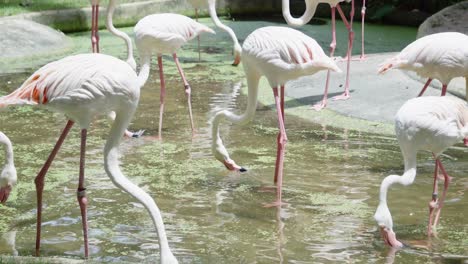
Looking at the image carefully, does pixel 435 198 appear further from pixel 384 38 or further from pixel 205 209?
pixel 384 38

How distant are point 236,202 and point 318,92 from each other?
345cm

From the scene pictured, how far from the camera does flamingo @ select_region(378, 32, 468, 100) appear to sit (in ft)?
19.3

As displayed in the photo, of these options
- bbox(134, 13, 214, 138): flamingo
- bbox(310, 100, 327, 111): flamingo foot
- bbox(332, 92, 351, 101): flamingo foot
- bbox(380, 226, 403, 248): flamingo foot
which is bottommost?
bbox(310, 100, 327, 111): flamingo foot

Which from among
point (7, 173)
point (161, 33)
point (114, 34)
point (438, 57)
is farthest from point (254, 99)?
point (114, 34)

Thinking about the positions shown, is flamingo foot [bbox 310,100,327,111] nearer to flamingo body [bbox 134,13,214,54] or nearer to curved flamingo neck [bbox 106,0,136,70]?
flamingo body [bbox 134,13,214,54]

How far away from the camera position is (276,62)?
5.60 metres

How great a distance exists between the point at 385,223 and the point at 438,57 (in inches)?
72.4

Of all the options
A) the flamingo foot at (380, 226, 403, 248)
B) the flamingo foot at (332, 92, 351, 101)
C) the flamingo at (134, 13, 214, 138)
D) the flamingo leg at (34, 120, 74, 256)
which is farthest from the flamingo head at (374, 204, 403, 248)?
the flamingo foot at (332, 92, 351, 101)

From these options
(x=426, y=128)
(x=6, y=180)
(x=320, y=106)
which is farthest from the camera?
(x=320, y=106)

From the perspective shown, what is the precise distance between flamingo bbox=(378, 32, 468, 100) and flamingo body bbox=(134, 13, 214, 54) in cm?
180

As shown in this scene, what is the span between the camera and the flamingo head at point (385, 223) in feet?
14.5

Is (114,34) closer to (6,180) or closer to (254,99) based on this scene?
(254,99)

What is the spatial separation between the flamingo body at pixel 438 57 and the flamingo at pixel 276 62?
25.5 inches

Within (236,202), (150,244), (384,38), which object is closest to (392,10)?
(384,38)
